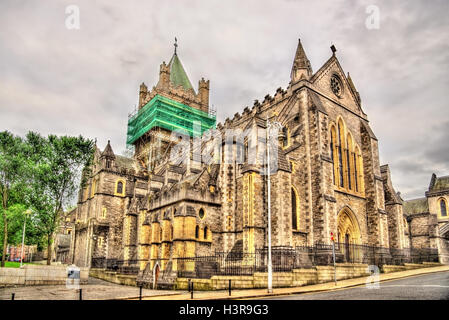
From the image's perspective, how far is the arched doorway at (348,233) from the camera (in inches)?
1065

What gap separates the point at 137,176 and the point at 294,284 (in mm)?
28197

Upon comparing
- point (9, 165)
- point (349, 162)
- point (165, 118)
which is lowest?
point (9, 165)

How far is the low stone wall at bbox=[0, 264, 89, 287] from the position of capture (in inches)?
871

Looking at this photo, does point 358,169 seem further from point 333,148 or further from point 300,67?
point 300,67

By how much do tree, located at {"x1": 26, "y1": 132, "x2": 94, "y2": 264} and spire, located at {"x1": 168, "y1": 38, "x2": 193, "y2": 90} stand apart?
28.1 m

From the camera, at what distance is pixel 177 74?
55.3 m

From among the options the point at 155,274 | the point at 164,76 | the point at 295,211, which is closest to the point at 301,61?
the point at 295,211

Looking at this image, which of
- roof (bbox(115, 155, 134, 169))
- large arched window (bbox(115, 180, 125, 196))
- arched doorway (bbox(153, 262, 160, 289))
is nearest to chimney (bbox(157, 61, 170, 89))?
roof (bbox(115, 155, 134, 169))

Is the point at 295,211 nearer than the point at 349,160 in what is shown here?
Yes

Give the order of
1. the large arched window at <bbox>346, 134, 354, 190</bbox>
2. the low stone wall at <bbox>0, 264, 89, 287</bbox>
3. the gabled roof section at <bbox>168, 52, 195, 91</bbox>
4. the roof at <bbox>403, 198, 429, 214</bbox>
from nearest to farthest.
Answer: the low stone wall at <bbox>0, 264, 89, 287</bbox> < the large arched window at <bbox>346, 134, 354, 190</bbox> < the roof at <bbox>403, 198, 429, 214</bbox> < the gabled roof section at <bbox>168, 52, 195, 91</bbox>

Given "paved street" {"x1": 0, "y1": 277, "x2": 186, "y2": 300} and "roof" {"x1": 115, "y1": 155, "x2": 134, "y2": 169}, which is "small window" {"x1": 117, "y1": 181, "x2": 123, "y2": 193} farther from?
"paved street" {"x1": 0, "y1": 277, "x2": 186, "y2": 300}

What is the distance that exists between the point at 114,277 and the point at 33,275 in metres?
7.31

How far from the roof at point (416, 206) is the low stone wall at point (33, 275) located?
4302 centimetres
